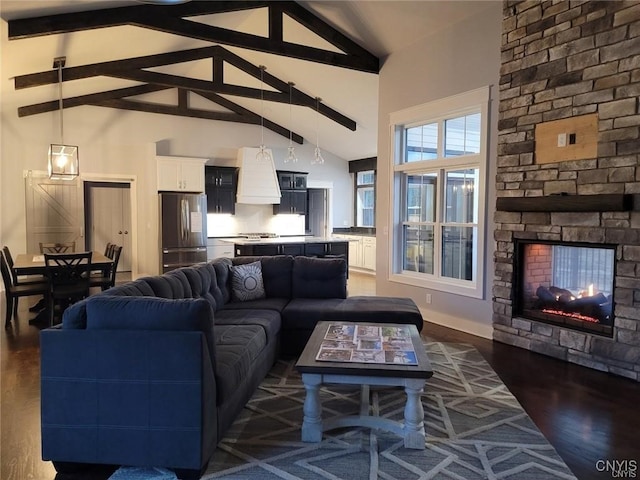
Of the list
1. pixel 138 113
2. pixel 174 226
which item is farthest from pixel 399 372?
pixel 138 113

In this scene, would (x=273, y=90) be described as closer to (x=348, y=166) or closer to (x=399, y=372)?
(x=348, y=166)

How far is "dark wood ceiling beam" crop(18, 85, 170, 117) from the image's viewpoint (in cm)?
763

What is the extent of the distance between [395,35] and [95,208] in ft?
22.6

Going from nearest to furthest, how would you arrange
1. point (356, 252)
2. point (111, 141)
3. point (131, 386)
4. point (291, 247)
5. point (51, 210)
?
point (131, 386)
point (291, 247)
point (51, 210)
point (111, 141)
point (356, 252)

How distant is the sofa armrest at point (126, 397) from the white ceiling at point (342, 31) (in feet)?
9.76

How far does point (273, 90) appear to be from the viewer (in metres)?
8.86

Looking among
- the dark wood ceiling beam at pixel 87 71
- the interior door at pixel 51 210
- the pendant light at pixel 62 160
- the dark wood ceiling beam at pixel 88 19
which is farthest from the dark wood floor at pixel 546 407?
the interior door at pixel 51 210

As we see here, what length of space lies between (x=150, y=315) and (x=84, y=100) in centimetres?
735

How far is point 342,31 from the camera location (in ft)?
19.6

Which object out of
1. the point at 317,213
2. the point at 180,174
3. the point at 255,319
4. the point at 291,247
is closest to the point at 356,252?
the point at 317,213

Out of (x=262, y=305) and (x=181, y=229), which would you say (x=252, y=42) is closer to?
(x=262, y=305)

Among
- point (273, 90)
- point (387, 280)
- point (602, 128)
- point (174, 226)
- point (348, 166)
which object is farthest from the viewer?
point (348, 166)

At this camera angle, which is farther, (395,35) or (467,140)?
(395,35)

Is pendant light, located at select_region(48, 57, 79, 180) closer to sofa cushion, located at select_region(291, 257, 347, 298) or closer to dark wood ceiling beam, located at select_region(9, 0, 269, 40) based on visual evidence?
dark wood ceiling beam, located at select_region(9, 0, 269, 40)
